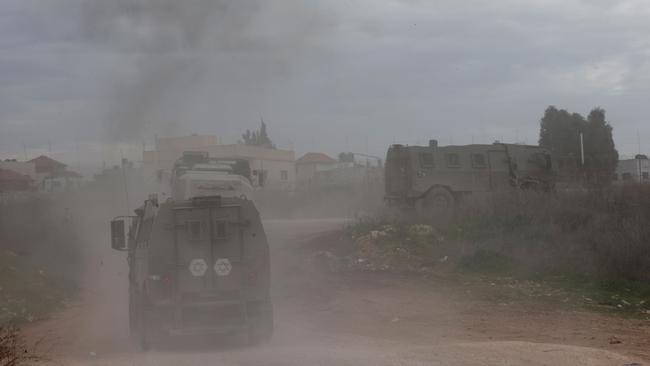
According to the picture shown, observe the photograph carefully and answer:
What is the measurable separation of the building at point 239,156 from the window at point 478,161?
7217 millimetres

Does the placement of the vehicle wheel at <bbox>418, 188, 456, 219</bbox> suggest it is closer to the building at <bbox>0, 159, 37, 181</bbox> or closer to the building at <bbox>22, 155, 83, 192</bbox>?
the building at <bbox>22, 155, 83, 192</bbox>

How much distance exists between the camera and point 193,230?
10.3 meters

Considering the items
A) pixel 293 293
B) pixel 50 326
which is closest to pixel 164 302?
pixel 50 326

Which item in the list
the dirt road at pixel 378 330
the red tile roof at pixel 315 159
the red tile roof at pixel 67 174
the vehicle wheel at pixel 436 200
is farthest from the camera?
the red tile roof at pixel 315 159

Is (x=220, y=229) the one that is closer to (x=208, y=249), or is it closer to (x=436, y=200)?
(x=208, y=249)

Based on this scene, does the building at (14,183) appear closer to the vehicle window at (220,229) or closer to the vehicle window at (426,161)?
the vehicle window at (426,161)

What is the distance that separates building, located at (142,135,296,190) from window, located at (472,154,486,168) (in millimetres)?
7217

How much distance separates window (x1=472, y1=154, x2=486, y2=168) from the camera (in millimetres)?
25234

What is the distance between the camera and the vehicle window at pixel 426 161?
2461cm

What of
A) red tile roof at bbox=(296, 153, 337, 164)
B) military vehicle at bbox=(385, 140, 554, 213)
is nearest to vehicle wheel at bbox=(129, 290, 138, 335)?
military vehicle at bbox=(385, 140, 554, 213)

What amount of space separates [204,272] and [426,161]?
15430 mm

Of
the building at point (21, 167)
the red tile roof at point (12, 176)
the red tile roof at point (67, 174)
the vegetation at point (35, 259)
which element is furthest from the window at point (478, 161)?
the building at point (21, 167)

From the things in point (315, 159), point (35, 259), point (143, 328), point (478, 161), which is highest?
point (315, 159)

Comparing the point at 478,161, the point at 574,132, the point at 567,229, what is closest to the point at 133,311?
the point at 567,229
